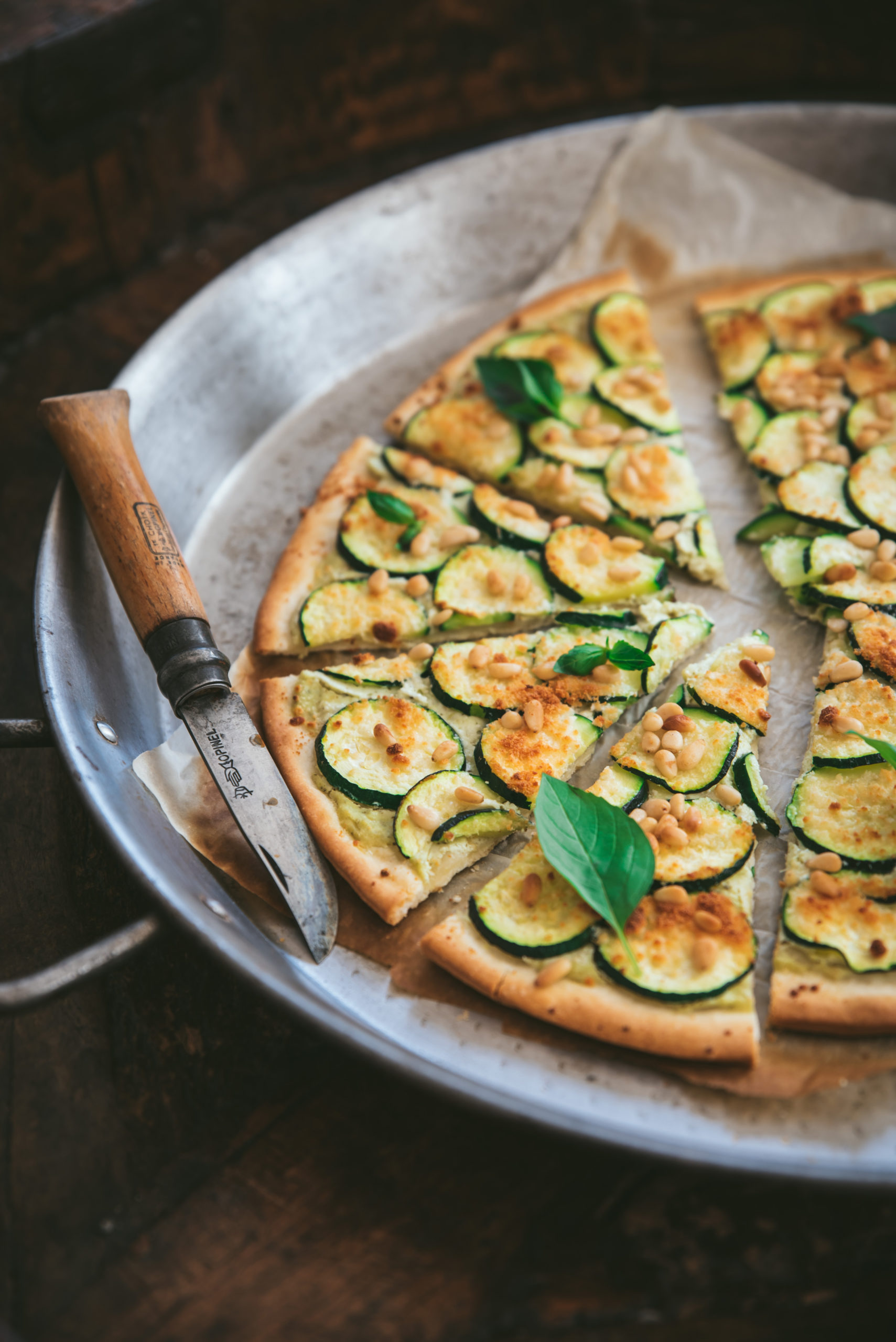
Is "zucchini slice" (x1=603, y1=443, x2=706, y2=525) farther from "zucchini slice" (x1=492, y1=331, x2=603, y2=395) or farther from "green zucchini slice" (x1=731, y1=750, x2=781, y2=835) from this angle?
"green zucchini slice" (x1=731, y1=750, x2=781, y2=835)

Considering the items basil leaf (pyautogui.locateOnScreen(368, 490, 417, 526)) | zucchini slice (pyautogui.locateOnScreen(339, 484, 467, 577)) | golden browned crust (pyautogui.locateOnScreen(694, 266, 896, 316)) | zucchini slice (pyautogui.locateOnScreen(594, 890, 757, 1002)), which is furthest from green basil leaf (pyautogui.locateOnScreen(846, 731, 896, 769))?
golden browned crust (pyautogui.locateOnScreen(694, 266, 896, 316))

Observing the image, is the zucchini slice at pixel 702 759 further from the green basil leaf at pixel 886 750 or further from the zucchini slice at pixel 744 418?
the zucchini slice at pixel 744 418

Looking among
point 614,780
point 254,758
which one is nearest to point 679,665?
point 614,780

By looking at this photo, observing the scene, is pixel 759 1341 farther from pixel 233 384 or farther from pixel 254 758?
pixel 233 384

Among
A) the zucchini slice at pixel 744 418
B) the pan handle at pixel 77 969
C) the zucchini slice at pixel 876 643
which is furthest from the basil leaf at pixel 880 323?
the pan handle at pixel 77 969

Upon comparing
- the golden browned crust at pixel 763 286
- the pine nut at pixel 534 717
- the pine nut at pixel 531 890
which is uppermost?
the golden browned crust at pixel 763 286

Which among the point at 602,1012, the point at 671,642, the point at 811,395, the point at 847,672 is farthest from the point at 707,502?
the point at 602,1012
